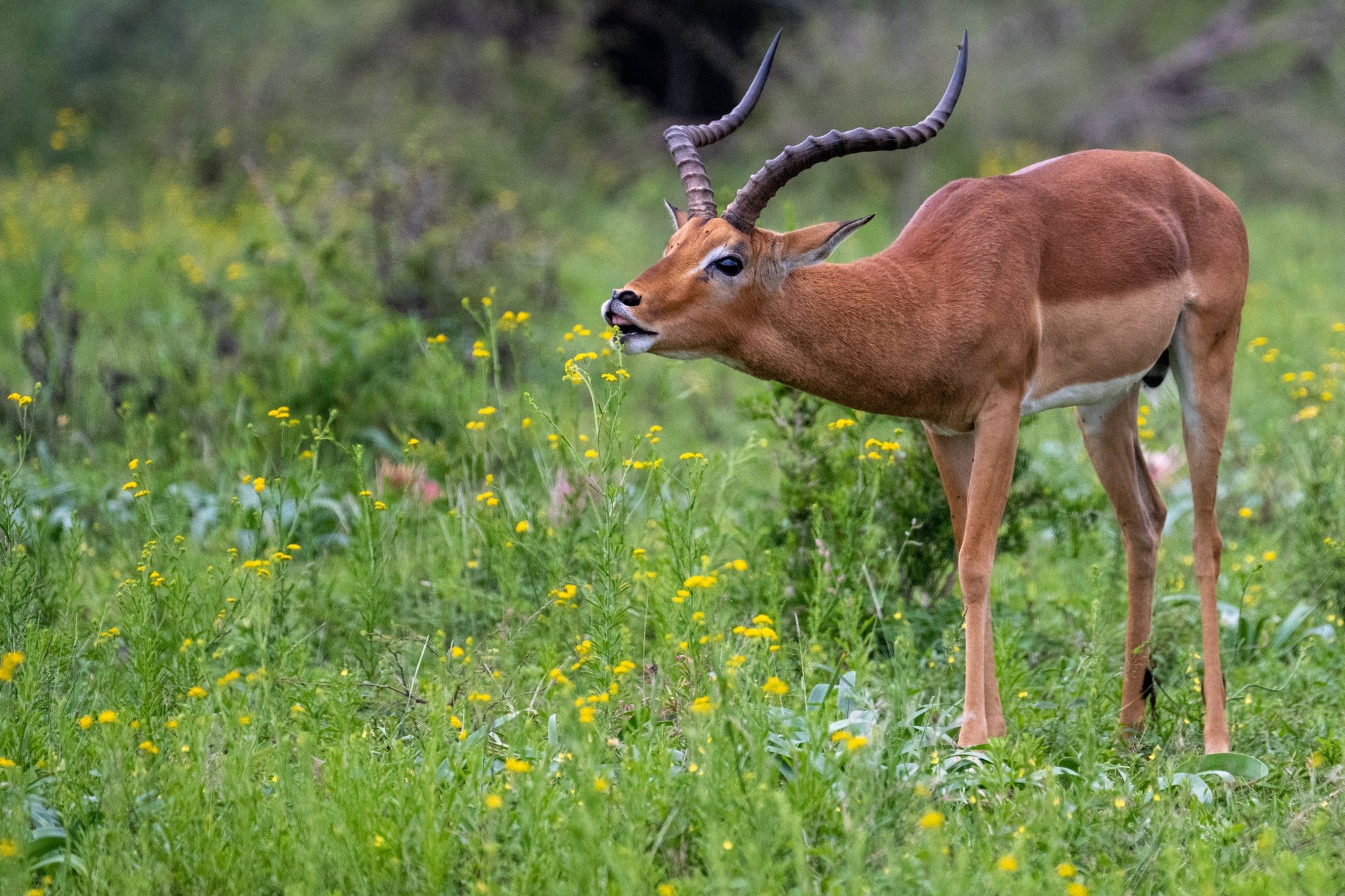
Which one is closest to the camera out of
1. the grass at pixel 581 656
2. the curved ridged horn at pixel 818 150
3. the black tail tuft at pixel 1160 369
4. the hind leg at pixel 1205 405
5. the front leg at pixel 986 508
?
the grass at pixel 581 656

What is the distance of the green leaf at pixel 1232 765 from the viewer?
393cm

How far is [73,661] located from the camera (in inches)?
165

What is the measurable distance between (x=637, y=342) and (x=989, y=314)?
→ 1.06m

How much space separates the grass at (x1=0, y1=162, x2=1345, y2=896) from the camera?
10.1 ft

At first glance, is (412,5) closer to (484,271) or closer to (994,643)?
(484,271)

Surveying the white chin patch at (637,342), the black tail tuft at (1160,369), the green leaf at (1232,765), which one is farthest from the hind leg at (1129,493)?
the white chin patch at (637,342)

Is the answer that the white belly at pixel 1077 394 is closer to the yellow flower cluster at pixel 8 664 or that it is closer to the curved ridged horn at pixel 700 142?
the curved ridged horn at pixel 700 142

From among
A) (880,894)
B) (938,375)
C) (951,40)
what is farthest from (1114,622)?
(951,40)

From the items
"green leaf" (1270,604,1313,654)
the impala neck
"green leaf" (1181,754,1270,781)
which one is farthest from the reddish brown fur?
"green leaf" (1270,604,1313,654)

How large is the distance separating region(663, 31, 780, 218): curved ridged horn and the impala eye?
215 millimetres

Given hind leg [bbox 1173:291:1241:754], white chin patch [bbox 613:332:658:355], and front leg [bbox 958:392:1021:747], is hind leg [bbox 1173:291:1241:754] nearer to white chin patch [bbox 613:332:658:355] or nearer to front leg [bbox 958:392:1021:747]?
front leg [bbox 958:392:1021:747]

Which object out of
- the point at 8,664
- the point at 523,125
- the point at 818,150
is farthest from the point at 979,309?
the point at 523,125

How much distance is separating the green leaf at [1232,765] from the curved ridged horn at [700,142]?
218 centimetres

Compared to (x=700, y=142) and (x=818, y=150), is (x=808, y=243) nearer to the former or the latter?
(x=818, y=150)
